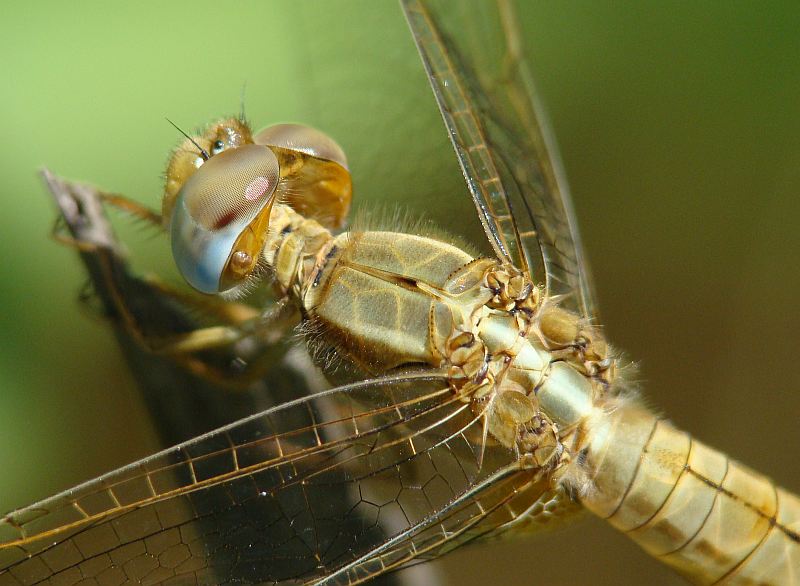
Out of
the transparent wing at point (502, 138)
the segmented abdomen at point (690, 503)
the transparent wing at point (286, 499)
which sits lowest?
the segmented abdomen at point (690, 503)

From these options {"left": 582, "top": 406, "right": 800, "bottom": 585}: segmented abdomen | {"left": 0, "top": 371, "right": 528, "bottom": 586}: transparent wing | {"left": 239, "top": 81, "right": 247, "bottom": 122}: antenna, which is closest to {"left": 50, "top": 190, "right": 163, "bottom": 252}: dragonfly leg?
{"left": 239, "top": 81, "right": 247, "bottom": 122}: antenna

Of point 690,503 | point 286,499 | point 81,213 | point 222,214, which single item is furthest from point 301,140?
point 690,503

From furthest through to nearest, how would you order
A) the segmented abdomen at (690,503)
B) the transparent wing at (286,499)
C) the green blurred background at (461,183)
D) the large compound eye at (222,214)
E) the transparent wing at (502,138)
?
1. the green blurred background at (461,183)
2. the transparent wing at (502,138)
3. the segmented abdomen at (690,503)
4. the large compound eye at (222,214)
5. the transparent wing at (286,499)

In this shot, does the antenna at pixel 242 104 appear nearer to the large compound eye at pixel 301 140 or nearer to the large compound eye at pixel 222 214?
the large compound eye at pixel 301 140

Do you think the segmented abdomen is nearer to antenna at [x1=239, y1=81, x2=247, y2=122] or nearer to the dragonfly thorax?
the dragonfly thorax

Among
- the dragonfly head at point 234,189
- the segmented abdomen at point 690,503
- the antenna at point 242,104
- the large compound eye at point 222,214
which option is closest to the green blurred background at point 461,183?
the antenna at point 242,104

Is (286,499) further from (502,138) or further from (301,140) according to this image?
(502,138)
